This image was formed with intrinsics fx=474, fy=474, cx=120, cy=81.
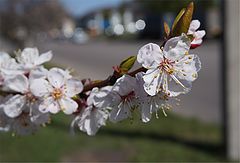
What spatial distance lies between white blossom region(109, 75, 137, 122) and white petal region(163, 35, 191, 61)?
9 cm

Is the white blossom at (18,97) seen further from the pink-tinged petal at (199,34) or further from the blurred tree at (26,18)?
the blurred tree at (26,18)

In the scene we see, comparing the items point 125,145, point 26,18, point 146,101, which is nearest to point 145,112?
point 146,101

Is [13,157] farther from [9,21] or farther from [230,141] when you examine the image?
[9,21]

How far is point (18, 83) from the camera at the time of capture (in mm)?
1128

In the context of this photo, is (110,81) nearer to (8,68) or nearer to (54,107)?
(54,107)

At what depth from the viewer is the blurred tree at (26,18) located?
1881cm

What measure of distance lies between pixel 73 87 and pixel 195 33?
1.06ft

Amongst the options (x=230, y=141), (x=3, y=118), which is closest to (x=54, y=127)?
(x=230, y=141)

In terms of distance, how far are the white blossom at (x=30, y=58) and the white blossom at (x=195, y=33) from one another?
0.41 meters

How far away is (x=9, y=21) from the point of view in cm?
1898

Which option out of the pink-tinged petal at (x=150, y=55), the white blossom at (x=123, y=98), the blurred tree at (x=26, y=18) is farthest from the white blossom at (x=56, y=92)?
the blurred tree at (x=26, y=18)

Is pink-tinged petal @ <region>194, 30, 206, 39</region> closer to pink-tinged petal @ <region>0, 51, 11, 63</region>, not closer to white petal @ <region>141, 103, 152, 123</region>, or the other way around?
white petal @ <region>141, 103, 152, 123</region>

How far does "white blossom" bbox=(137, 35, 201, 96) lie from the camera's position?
903 millimetres

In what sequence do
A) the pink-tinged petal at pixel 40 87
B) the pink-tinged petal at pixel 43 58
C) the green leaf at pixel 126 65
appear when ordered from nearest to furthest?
the green leaf at pixel 126 65 → the pink-tinged petal at pixel 40 87 → the pink-tinged petal at pixel 43 58
